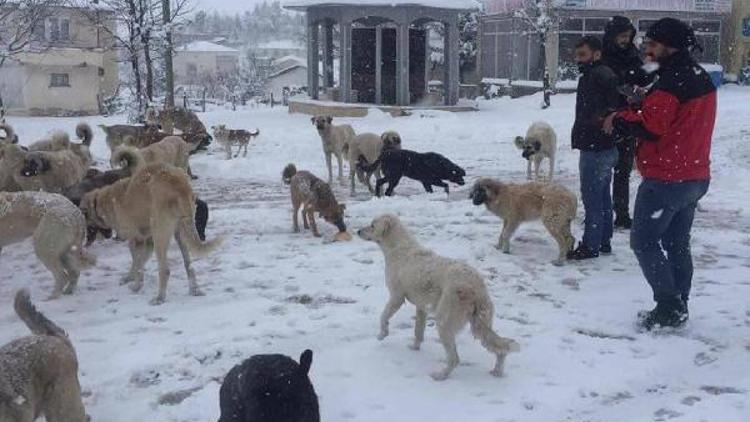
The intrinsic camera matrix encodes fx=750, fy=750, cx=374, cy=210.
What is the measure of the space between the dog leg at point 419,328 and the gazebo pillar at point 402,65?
19782 mm

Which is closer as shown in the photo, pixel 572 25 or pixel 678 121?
pixel 678 121

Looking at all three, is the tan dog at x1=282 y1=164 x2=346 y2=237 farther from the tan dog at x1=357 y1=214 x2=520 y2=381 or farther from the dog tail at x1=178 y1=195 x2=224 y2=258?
the tan dog at x1=357 y1=214 x2=520 y2=381

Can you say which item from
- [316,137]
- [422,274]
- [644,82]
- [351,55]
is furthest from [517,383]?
[351,55]

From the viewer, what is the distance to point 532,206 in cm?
761

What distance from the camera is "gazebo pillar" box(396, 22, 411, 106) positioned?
945 inches

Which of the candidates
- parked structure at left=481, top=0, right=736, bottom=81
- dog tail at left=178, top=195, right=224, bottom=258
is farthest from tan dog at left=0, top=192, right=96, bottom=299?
parked structure at left=481, top=0, right=736, bottom=81

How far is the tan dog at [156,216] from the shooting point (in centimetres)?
631

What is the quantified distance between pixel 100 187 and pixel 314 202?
234cm

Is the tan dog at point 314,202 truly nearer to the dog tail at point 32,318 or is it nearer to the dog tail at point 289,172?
the dog tail at point 289,172

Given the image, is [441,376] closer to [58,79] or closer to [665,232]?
[665,232]

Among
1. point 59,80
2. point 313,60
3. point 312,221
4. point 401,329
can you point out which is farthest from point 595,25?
point 401,329

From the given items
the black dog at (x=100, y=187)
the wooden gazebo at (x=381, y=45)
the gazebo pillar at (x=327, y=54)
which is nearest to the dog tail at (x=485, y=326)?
the black dog at (x=100, y=187)

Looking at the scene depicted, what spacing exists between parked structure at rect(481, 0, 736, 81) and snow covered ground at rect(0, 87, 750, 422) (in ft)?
79.3

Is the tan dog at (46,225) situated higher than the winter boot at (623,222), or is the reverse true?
the tan dog at (46,225)
